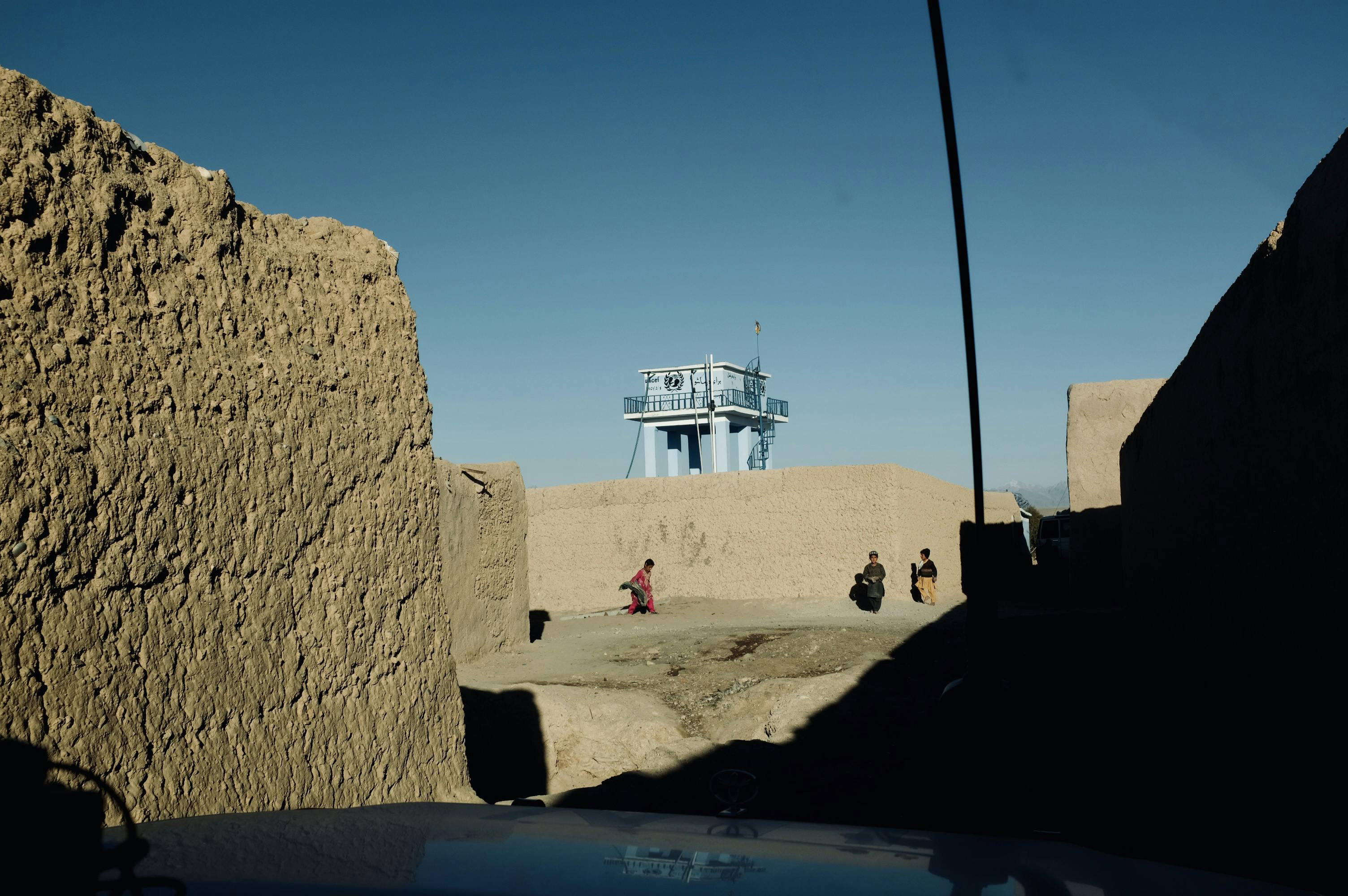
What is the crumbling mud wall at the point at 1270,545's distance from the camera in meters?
3.73

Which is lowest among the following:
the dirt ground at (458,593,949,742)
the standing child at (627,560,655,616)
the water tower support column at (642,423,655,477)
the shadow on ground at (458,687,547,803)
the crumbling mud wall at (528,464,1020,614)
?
the shadow on ground at (458,687,547,803)

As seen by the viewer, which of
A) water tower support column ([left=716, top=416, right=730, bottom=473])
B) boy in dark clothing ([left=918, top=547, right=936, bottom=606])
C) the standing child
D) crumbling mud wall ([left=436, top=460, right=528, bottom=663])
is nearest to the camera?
crumbling mud wall ([left=436, top=460, right=528, bottom=663])

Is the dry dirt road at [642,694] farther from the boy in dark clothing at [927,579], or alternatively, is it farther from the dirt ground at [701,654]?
the boy in dark clothing at [927,579]

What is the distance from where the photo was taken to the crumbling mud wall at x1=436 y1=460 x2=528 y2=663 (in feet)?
30.6

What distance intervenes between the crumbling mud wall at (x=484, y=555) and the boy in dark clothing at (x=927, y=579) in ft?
26.0

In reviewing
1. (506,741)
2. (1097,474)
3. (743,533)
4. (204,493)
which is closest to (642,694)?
(506,741)

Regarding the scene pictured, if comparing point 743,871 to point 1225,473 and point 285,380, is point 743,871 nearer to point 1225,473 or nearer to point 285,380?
point 285,380

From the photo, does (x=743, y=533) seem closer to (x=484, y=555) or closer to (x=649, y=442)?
(x=484, y=555)

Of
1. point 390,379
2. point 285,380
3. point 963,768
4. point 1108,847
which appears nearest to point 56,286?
point 285,380

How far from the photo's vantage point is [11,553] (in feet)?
7.45

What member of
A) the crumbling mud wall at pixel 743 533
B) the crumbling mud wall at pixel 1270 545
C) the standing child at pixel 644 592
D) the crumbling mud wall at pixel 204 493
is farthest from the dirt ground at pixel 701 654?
the crumbling mud wall at pixel 204 493

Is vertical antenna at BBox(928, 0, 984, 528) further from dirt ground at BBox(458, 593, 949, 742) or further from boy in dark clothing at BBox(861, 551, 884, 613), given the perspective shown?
boy in dark clothing at BBox(861, 551, 884, 613)

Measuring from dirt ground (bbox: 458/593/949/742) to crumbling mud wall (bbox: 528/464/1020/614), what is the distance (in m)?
1.48

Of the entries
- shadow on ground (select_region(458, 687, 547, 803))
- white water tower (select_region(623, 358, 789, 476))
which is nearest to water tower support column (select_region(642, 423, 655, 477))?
white water tower (select_region(623, 358, 789, 476))
